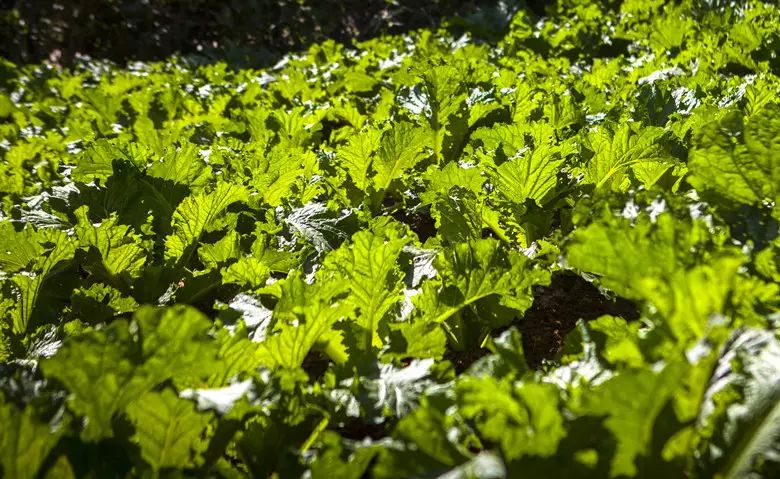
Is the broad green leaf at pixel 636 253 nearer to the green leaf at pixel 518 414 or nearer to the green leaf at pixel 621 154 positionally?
the green leaf at pixel 518 414

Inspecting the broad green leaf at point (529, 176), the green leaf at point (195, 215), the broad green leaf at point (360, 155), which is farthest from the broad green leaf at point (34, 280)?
the broad green leaf at point (529, 176)

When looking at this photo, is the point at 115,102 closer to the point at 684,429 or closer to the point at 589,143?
the point at 589,143

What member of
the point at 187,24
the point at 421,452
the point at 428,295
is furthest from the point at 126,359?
the point at 187,24

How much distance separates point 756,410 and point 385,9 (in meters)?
9.07

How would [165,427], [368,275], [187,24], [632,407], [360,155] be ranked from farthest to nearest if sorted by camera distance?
[187,24]
[360,155]
[368,275]
[165,427]
[632,407]

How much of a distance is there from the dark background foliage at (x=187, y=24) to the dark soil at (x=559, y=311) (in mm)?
7372

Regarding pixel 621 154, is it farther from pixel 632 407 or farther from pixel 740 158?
pixel 632 407

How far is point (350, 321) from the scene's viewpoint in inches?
57.1

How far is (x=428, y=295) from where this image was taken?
5.07 ft

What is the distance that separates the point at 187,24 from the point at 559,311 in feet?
34.2

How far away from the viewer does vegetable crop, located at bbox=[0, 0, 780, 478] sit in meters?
0.92

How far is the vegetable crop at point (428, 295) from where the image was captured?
3.01 ft

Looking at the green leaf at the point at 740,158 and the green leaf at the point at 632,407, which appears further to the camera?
the green leaf at the point at 740,158

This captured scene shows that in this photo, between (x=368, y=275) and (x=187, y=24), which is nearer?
(x=368, y=275)
